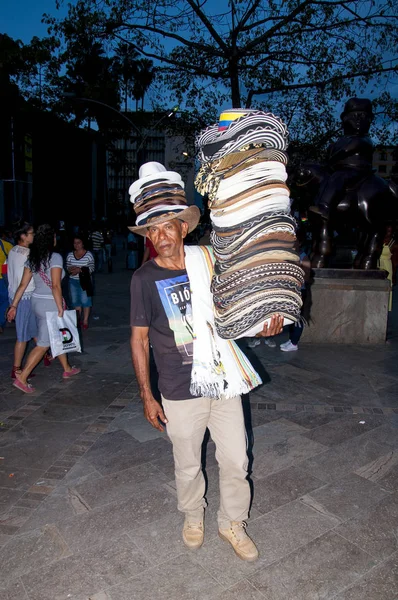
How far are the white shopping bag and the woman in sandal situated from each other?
0.07 metres

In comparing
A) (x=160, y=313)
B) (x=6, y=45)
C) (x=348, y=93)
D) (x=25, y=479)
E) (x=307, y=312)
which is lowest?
(x=25, y=479)

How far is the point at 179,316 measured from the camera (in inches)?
102

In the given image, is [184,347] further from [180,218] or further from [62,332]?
[62,332]

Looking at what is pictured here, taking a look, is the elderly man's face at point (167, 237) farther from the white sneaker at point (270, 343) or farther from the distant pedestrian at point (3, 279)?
the distant pedestrian at point (3, 279)

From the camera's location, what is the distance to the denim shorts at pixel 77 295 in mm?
8344

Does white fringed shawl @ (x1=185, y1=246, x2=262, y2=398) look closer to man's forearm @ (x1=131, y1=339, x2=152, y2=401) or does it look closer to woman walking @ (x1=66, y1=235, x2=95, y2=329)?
man's forearm @ (x1=131, y1=339, x2=152, y2=401)

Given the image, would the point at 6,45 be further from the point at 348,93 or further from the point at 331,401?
the point at 331,401

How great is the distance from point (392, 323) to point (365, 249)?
221cm

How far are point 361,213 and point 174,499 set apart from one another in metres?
5.55

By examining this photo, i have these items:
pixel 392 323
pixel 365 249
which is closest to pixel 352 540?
pixel 365 249

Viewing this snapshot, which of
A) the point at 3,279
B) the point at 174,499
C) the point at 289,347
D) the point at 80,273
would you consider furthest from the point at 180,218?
the point at 3,279

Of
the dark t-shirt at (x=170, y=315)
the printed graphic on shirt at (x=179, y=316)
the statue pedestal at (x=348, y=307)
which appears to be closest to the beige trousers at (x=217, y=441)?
the dark t-shirt at (x=170, y=315)

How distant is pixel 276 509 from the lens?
3.16 metres

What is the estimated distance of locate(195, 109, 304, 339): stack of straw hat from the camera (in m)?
2.28
